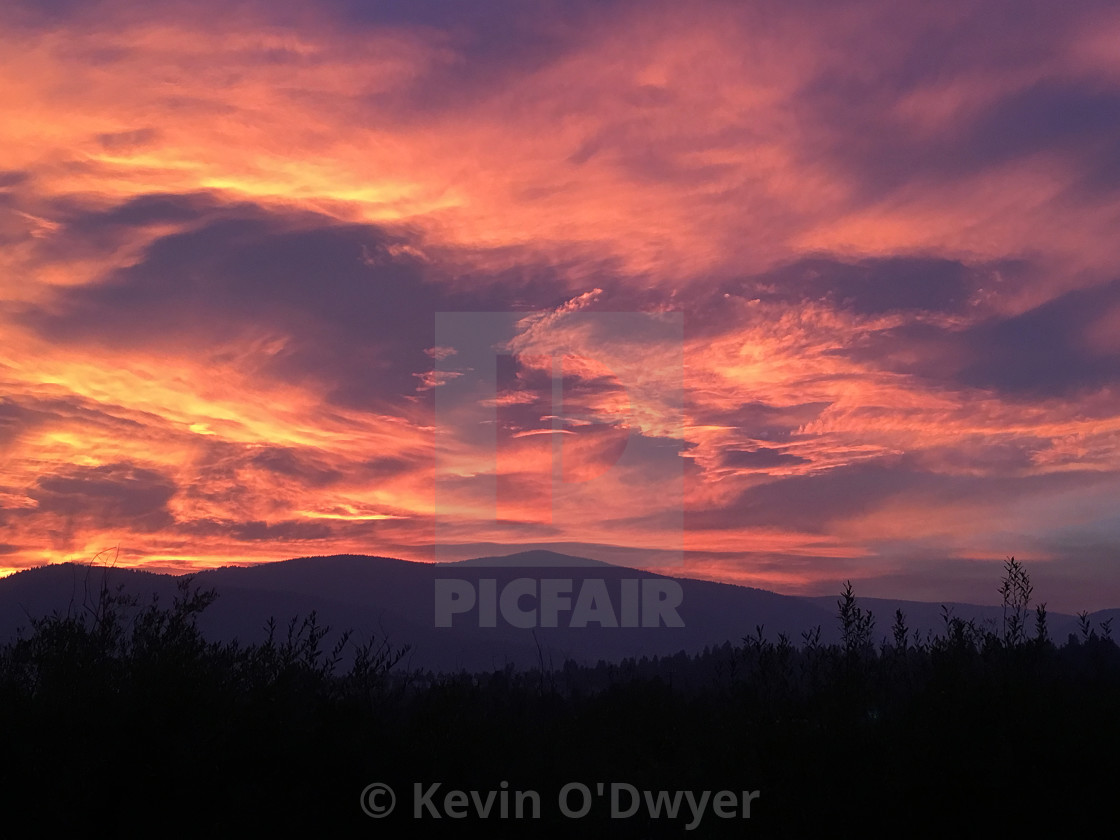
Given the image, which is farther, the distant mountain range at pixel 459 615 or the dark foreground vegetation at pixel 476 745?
the distant mountain range at pixel 459 615

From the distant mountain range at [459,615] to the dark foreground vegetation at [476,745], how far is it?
249 feet

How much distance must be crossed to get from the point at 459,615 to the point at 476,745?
145062mm

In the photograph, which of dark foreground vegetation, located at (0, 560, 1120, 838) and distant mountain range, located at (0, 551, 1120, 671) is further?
distant mountain range, located at (0, 551, 1120, 671)

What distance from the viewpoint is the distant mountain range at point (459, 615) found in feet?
339

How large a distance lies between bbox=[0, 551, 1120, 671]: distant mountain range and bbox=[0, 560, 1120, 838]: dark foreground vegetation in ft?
249

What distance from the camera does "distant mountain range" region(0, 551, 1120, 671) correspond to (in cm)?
10331

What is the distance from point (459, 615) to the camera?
499 ft

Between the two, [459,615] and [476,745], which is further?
[459,615]

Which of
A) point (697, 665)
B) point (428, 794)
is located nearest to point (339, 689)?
point (428, 794)

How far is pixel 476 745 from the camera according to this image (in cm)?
1119

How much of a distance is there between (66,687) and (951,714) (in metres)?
10.8

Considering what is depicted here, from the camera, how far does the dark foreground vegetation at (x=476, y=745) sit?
8.93 metres

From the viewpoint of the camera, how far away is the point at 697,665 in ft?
130

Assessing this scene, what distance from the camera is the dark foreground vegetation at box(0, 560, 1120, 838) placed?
8.93 m
